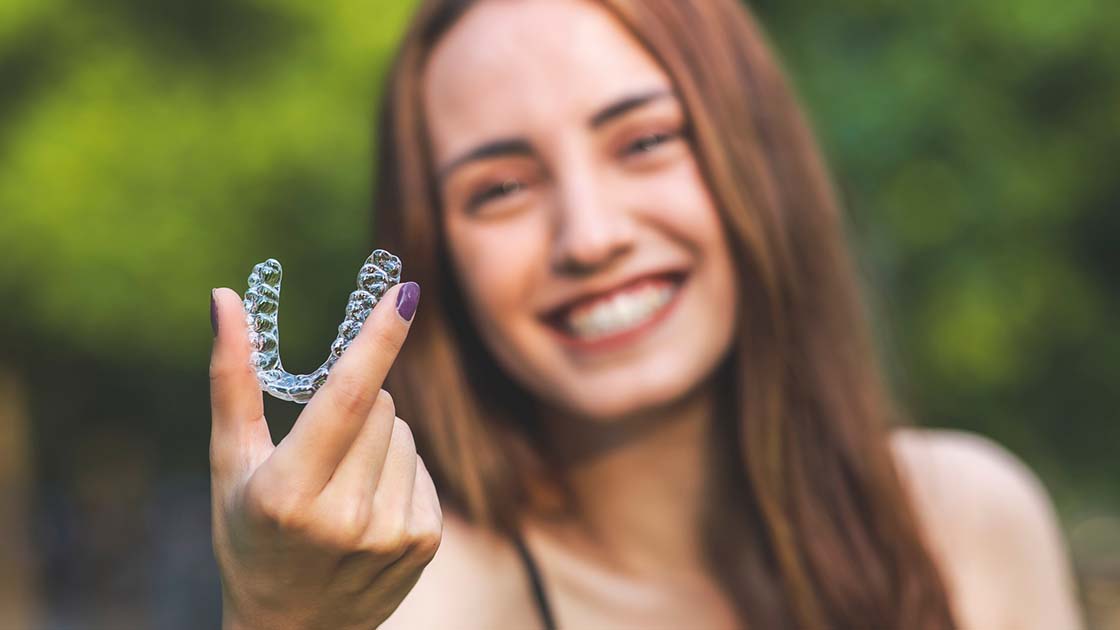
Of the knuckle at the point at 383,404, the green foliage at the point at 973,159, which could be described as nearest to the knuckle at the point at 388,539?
the knuckle at the point at 383,404

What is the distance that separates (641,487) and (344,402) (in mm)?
1219

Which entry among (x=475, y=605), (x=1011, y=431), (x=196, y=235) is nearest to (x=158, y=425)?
(x=196, y=235)

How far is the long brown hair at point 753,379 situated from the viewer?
1.96 metres

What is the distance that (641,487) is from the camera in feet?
7.03

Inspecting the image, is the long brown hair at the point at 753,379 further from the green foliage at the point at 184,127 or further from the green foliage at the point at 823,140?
the green foliage at the point at 184,127

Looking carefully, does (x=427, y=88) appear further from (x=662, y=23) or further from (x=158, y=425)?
(x=158, y=425)

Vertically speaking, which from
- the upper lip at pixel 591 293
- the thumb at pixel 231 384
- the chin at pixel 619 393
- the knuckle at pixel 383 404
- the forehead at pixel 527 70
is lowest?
the chin at pixel 619 393

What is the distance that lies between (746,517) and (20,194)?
2.51 m

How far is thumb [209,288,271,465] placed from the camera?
3.38 feet

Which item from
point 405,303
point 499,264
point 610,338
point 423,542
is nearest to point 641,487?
point 610,338

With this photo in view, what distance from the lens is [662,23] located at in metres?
1.94

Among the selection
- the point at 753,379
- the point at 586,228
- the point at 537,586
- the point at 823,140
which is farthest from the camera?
the point at 823,140

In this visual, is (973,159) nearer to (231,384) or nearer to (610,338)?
(610,338)

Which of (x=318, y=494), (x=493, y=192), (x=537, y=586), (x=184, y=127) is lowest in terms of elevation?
(x=537, y=586)
